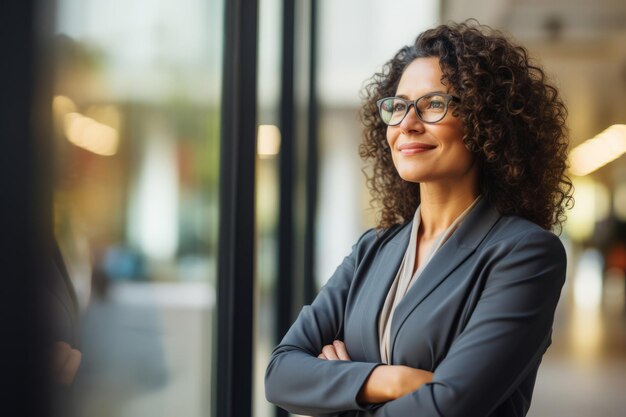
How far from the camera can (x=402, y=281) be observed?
188cm

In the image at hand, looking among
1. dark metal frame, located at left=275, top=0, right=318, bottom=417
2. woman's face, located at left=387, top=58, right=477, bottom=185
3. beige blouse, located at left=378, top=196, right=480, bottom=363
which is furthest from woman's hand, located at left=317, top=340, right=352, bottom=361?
dark metal frame, located at left=275, top=0, right=318, bottom=417

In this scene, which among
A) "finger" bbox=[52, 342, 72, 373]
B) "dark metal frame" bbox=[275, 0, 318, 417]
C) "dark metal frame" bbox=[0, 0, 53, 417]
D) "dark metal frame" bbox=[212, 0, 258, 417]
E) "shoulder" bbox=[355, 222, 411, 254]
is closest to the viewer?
"dark metal frame" bbox=[0, 0, 53, 417]

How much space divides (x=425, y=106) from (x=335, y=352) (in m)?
0.65

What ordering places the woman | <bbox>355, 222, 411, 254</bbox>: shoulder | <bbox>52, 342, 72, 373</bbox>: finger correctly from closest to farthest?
<bbox>52, 342, 72, 373</bbox>: finger, the woman, <bbox>355, 222, 411, 254</bbox>: shoulder

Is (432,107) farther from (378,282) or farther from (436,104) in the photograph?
(378,282)

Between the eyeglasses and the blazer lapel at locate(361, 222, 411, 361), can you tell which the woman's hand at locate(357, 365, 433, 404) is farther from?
the eyeglasses

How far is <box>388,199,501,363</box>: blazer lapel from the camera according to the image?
1.77 m

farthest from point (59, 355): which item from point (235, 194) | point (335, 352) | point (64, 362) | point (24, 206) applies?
point (235, 194)

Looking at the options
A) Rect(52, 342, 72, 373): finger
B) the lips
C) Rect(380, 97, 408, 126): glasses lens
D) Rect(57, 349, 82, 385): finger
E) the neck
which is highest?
Rect(380, 97, 408, 126): glasses lens

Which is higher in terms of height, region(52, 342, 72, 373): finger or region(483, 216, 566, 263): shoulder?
region(483, 216, 566, 263): shoulder

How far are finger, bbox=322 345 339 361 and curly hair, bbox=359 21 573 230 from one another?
0.54 m

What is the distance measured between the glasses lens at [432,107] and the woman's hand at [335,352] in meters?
0.60

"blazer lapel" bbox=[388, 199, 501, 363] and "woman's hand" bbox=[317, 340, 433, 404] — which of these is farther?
"blazer lapel" bbox=[388, 199, 501, 363]

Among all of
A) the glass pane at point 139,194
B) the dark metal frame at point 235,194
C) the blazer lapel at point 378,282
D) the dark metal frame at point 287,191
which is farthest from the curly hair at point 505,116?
the dark metal frame at point 287,191
